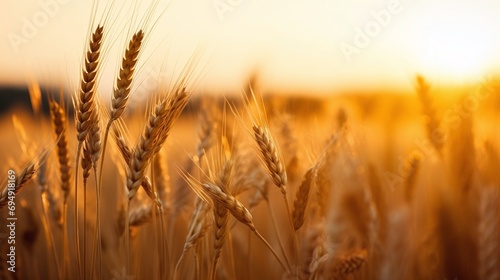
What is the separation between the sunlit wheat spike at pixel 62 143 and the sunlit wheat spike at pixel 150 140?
0.32m

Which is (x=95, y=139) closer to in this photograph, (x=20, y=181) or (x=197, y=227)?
(x=20, y=181)

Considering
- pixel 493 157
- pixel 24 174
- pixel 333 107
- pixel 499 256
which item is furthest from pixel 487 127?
pixel 24 174

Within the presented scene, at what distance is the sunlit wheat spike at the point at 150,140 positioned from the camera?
50.6 inches

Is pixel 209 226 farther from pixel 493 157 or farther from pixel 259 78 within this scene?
pixel 493 157

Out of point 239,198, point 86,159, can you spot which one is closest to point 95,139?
point 86,159

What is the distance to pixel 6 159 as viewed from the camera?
6.19 ft

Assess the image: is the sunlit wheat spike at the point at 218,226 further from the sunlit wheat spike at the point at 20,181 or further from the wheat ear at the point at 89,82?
the sunlit wheat spike at the point at 20,181

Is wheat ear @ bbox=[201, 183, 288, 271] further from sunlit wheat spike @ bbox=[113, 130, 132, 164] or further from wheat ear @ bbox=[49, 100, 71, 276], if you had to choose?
wheat ear @ bbox=[49, 100, 71, 276]

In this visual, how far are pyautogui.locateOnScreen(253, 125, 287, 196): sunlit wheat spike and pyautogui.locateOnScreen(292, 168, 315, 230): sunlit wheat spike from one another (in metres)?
0.08

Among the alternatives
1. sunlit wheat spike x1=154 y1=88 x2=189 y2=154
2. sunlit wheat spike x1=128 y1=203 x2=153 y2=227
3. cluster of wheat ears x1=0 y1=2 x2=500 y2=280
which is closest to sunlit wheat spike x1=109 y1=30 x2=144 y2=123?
cluster of wheat ears x1=0 y1=2 x2=500 y2=280

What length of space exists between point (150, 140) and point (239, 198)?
669mm

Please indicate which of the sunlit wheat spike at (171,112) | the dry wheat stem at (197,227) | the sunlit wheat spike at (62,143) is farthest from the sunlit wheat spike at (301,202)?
the sunlit wheat spike at (62,143)

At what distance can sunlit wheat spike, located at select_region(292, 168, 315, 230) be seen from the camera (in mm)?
1326

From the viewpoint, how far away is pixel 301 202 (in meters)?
1.34
